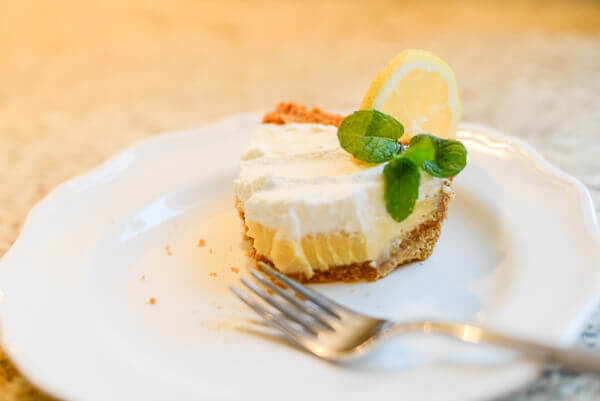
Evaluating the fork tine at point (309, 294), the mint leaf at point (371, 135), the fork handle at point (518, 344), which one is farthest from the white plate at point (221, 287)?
the mint leaf at point (371, 135)

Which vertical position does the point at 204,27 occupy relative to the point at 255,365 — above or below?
above

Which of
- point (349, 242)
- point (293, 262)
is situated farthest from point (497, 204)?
point (293, 262)

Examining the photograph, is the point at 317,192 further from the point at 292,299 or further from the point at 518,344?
the point at 518,344

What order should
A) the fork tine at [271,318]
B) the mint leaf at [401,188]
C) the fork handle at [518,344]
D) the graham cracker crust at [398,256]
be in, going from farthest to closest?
the graham cracker crust at [398,256] < the mint leaf at [401,188] < the fork tine at [271,318] < the fork handle at [518,344]

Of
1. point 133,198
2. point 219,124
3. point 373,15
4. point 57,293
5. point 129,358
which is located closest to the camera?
point 129,358

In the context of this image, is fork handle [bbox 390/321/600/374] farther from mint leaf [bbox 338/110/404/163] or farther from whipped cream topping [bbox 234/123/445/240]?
mint leaf [bbox 338/110/404/163]

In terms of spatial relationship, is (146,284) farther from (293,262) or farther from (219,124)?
(219,124)

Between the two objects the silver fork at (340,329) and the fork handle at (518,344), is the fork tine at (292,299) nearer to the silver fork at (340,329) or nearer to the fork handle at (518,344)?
the silver fork at (340,329)

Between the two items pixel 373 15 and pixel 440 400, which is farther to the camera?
pixel 373 15
